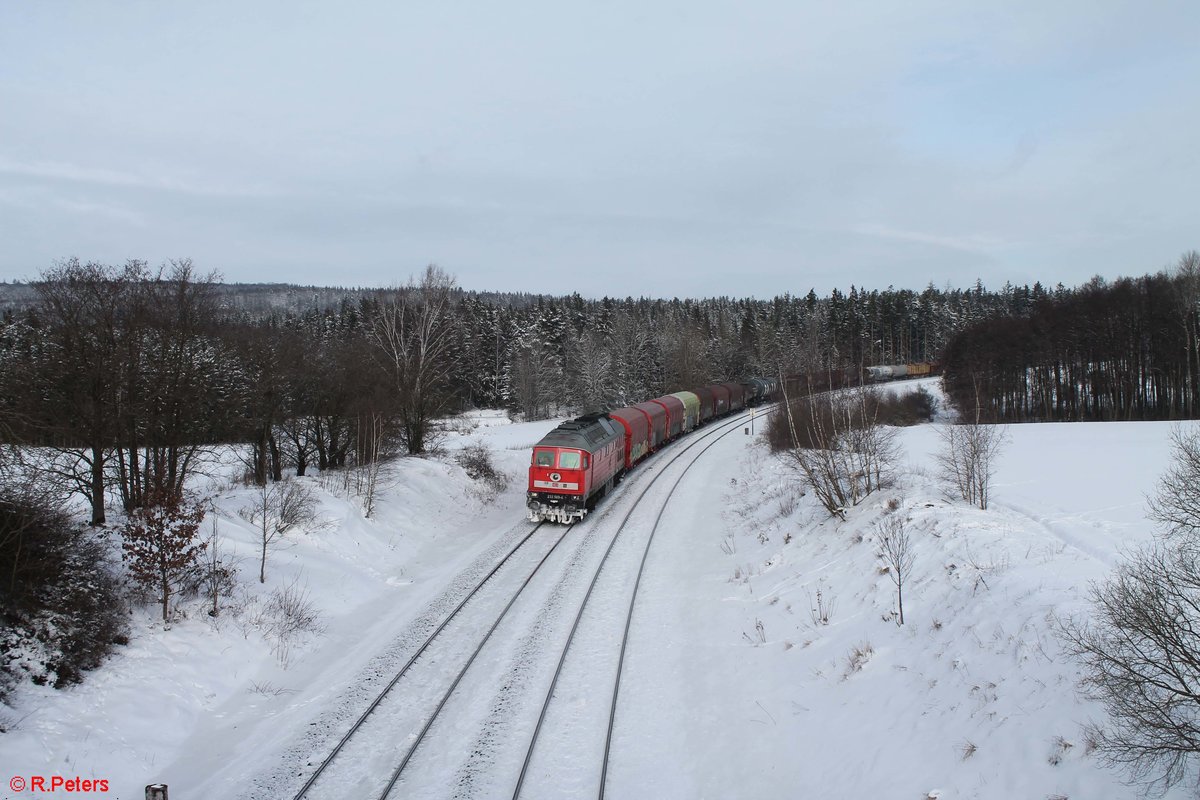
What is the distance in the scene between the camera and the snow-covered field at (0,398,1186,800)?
7.05 meters

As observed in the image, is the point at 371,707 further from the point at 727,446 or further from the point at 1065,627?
the point at 727,446

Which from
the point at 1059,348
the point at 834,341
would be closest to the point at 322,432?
the point at 1059,348

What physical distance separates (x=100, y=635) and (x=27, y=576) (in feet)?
4.24

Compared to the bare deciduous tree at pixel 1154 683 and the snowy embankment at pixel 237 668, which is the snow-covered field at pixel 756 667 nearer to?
the snowy embankment at pixel 237 668

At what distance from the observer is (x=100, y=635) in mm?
8906

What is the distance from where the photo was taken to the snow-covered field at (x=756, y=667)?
7.05 metres

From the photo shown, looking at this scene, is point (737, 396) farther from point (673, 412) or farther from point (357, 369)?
point (357, 369)

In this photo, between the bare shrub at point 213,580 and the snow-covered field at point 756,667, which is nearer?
the snow-covered field at point 756,667

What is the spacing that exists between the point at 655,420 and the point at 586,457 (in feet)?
43.4

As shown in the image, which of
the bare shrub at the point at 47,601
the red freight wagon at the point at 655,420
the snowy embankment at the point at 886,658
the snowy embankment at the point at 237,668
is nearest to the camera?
the snowy embankment at the point at 886,658

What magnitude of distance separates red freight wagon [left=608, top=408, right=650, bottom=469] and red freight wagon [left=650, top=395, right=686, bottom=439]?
4.27 m

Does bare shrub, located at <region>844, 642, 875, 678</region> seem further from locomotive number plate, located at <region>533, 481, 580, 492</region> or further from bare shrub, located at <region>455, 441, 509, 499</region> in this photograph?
bare shrub, located at <region>455, 441, 509, 499</region>

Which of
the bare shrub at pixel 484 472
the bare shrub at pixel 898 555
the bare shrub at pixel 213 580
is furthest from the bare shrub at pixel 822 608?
the bare shrub at pixel 484 472

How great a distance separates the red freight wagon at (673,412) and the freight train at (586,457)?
2.22 feet
